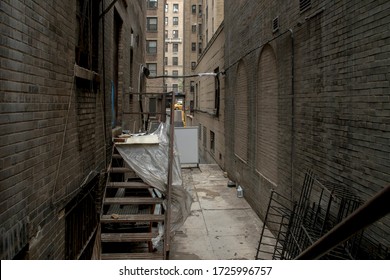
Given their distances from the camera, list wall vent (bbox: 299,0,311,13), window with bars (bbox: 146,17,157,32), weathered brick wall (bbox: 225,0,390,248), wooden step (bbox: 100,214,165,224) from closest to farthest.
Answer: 1. weathered brick wall (bbox: 225,0,390,248)
2. wooden step (bbox: 100,214,165,224)
3. wall vent (bbox: 299,0,311,13)
4. window with bars (bbox: 146,17,157,32)

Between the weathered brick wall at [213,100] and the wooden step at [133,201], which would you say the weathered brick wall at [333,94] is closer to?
the wooden step at [133,201]

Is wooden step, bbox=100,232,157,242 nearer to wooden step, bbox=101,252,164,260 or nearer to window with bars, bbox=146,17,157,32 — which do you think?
wooden step, bbox=101,252,164,260

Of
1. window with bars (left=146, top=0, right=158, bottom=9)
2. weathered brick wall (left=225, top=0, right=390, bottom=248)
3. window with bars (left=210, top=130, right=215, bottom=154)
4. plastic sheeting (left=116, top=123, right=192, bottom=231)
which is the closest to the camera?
weathered brick wall (left=225, top=0, right=390, bottom=248)

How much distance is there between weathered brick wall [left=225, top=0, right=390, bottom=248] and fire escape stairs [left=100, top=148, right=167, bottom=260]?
2.78 metres

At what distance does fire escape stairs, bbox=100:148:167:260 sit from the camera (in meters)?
5.92

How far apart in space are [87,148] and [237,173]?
8.33m

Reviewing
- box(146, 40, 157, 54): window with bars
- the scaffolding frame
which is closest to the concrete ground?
the scaffolding frame

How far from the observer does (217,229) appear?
29.0 ft

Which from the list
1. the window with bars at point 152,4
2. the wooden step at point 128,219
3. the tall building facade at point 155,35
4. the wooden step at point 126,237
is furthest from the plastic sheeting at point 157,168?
the window with bars at point 152,4

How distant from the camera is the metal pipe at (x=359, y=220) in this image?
1285mm

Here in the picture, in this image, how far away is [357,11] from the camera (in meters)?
4.62

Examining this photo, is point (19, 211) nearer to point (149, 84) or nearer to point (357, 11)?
point (357, 11)

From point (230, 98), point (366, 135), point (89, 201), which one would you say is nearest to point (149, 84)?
point (230, 98)

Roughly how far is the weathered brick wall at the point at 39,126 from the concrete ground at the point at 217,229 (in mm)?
3367
